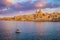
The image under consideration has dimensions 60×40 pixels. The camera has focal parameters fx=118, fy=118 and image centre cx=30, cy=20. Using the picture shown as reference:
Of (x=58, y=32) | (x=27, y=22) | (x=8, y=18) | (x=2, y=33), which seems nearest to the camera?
(x=8, y=18)

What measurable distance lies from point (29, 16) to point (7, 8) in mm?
1541

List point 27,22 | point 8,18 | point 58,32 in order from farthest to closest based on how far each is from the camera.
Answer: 1. point 58,32
2. point 27,22
3. point 8,18

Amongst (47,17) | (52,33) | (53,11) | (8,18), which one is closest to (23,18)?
(8,18)

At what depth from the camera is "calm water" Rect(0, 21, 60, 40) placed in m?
8.30

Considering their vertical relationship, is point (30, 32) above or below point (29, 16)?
below

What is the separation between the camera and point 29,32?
917cm

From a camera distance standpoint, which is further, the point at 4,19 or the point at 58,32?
the point at 58,32

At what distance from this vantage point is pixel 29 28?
9.35 meters

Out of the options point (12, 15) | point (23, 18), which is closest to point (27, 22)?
point (23, 18)

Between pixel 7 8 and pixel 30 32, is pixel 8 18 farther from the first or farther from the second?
pixel 30 32

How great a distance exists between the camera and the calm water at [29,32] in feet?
27.2

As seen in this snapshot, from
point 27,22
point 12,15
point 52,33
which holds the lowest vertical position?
point 52,33

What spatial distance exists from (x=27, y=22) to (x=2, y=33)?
2.22 metres

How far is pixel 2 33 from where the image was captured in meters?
8.90
